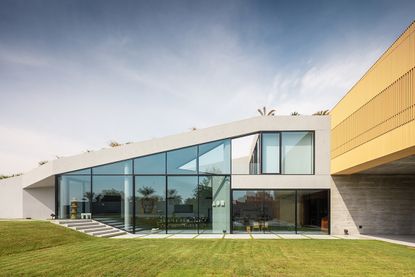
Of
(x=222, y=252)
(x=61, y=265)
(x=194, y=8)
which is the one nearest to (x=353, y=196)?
(x=222, y=252)

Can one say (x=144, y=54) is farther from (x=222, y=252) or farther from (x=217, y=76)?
(x=222, y=252)

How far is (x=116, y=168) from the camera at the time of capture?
1720cm

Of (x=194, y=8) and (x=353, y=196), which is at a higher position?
(x=194, y=8)

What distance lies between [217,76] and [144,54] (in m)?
4.25

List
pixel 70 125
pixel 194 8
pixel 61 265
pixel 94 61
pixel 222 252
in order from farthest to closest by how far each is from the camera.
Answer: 1. pixel 70 125
2. pixel 94 61
3. pixel 194 8
4. pixel 222 252
5. pixel 61 265

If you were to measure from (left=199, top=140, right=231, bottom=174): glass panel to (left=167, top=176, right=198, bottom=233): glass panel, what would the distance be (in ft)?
2.86

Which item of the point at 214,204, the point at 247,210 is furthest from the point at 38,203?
the point at 247,210

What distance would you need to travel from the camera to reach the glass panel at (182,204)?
16969mm

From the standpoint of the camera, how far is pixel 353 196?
16844 mm

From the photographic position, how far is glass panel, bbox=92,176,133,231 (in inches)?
669

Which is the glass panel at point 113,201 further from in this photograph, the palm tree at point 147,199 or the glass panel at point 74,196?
the palm tree at point 147,199

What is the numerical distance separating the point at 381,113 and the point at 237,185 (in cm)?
785

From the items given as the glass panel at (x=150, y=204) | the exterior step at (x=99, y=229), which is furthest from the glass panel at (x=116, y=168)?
the exterior step at (x=99, y=229)

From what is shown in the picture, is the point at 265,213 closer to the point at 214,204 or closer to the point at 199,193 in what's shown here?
the point at 214,204
